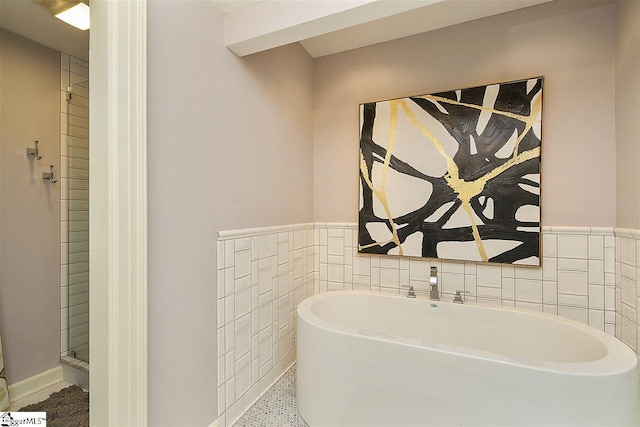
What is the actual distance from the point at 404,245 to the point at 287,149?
118cm

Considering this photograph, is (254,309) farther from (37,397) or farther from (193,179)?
(37,397)

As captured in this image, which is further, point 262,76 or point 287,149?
point 287,149

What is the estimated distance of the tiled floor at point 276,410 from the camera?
1720 millimetres

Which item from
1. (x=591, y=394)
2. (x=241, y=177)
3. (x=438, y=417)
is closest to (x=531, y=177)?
(x=591, y=394)

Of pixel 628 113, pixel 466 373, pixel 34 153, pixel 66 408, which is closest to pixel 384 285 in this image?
pixel 466 373

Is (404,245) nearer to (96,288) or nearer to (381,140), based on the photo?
(381,140)

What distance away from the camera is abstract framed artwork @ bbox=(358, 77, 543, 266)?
2.02m

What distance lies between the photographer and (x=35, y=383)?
2.01 meters

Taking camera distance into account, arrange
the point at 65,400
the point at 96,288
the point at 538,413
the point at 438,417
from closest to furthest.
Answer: the point at 96,288 < the point at 538,413 < the point at 438,417 < the point at 65,400

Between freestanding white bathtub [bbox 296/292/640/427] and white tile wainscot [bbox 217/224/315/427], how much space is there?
0.30 m

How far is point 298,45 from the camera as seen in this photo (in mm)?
2438

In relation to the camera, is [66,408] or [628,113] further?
[66,408]

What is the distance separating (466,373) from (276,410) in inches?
45.4

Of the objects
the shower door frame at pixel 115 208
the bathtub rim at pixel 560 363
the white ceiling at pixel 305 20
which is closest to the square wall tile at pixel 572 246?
the bathtub rim at pixel 560 363
